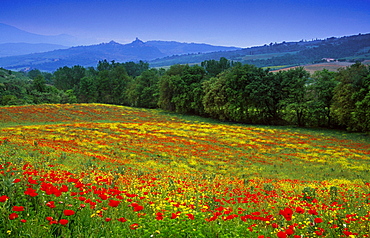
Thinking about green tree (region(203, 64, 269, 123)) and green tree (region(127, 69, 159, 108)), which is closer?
green tree (region(203, 64, 269, 123))

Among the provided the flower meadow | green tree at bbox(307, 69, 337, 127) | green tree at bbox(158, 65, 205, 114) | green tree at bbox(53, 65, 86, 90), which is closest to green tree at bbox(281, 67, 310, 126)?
green tree at bbox(307, 69, 337, 127)

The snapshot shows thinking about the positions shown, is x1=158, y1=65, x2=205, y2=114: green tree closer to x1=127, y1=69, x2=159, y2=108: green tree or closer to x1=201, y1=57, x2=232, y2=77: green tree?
x1=201, y1=57, x2=232, y2=77: green tree

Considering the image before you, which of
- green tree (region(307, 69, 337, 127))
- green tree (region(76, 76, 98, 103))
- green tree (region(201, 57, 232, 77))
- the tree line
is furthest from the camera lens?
green tree (region(76, 76, 98, 103))

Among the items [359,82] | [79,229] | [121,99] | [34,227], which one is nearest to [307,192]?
[79,229]

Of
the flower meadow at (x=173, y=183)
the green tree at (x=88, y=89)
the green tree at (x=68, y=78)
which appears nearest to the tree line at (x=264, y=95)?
the flower meadow at (x=173, y=183)

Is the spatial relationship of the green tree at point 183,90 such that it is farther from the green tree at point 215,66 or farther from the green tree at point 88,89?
the green tree at point 88,89

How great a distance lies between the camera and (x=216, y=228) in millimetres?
5277

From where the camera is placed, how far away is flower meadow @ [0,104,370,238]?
5105 millimetres

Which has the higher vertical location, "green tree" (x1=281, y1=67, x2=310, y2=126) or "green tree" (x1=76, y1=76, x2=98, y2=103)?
"green tree" (x1=281, y1=67, x2=310, y2=126)

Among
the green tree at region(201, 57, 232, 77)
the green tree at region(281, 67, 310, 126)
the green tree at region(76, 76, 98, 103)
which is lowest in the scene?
the green tree at region(76, 76, 98, 103)

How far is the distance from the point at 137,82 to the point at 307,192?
88.4 m

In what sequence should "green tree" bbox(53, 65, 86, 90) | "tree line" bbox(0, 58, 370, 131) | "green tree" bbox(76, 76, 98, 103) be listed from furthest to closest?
"green tree" bbox(53, 65, 86, 90)
"green tree" bbox(76, 76, 98, 103)
"tree line" bbox(0, 58, 370, 131)

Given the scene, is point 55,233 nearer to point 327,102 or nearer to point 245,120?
point 327,102

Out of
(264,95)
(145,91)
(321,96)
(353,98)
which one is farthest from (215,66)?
(353,98)
